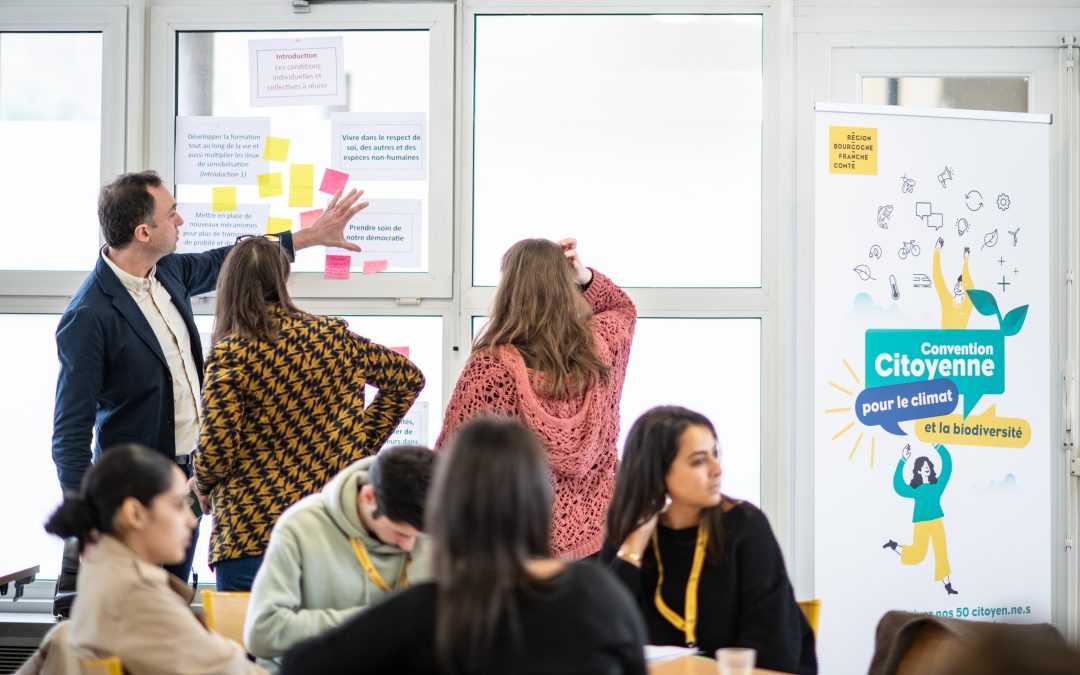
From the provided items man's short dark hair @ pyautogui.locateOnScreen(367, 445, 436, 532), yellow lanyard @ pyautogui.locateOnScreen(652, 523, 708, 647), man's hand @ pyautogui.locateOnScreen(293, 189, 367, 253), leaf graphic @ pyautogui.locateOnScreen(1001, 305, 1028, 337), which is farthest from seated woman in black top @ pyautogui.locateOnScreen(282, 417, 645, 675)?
leaf graphic @ pyautogui.locateOnScreen(1001, 305, 1028, 337)

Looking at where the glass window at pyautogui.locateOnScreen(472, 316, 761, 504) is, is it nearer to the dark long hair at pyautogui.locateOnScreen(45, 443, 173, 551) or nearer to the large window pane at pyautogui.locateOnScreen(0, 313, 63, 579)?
the large window pane at pyautogui.locateOnScreen(0, 313, 63, 579)

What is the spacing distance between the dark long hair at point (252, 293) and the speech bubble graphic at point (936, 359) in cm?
196

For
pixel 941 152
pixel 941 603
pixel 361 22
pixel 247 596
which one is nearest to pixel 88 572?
pixel 247 596

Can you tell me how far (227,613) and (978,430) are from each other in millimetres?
2533

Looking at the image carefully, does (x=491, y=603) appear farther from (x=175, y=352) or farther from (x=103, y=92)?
(x=103, y=92)

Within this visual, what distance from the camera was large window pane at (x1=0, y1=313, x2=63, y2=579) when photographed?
3.92m

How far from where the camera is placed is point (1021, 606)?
3.61 m

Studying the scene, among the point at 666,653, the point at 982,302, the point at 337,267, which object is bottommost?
the point at 666,653

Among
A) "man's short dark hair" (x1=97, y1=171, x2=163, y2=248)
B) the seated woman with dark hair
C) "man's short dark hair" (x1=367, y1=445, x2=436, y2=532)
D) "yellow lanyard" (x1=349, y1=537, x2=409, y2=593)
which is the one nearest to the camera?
the seated woman with dark hair

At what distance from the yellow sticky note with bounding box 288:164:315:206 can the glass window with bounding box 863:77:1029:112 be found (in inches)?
77.9

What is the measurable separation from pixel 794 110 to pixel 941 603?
175 centimetres

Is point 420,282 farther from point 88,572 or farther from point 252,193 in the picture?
point 88,572

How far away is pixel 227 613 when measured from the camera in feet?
7.76

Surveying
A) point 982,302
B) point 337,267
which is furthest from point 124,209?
point 982,302
